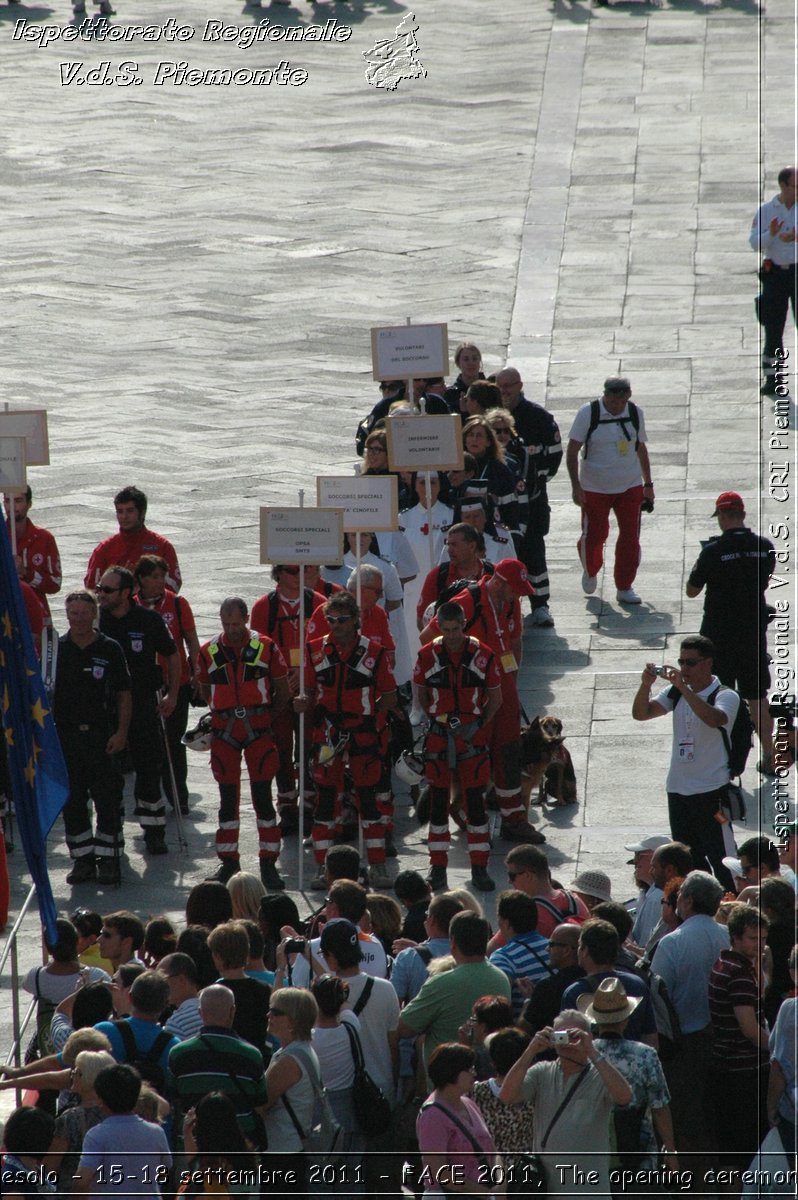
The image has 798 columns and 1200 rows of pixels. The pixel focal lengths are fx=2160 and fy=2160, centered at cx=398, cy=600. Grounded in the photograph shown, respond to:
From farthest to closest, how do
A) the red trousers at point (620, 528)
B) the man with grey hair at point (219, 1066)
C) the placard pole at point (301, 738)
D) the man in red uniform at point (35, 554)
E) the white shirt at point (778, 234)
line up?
the white shirt at point (778, 234) → the red trousers at point (620, 528) → the man in red uniform at point (35, 554) → the placard pole at point (301, 738) → the man with grey hair at point (219, 1066)

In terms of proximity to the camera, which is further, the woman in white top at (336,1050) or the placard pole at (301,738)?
the placard pole at (301,738)

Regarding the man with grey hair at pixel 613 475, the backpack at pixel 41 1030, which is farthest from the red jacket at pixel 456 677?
the man with grey hair at pixel 613 475

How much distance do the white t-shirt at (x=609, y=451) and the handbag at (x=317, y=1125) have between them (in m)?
8.23

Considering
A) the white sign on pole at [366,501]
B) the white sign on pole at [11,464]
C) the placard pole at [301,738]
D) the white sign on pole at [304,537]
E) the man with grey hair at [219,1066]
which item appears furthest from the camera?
A: the white sign on pole at [11,464]

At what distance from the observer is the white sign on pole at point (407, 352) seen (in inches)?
582

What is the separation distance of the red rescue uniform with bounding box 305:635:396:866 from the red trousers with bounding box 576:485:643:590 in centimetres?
425

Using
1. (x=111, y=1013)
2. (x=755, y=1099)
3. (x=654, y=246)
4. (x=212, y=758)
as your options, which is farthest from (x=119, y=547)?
(x=654, y=246)

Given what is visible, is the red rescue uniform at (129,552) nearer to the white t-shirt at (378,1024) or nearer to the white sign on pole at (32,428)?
the white sign on pole at (32,428)

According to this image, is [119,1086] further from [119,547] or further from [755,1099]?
[119,547]

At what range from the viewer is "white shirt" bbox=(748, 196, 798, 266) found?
1920 centimetres

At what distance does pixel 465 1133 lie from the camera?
281 inches

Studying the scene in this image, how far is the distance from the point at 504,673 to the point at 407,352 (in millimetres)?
3470

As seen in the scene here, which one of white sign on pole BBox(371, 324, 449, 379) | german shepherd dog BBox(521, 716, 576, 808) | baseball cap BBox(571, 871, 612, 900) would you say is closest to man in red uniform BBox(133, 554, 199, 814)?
german shepherd dog BBox(521, 716, 576, 808)

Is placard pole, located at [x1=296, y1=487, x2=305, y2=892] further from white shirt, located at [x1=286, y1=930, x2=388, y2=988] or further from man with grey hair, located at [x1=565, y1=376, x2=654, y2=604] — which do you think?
man with grey hair, located at [x1=565, y1=376, x2=654, y2=604]
